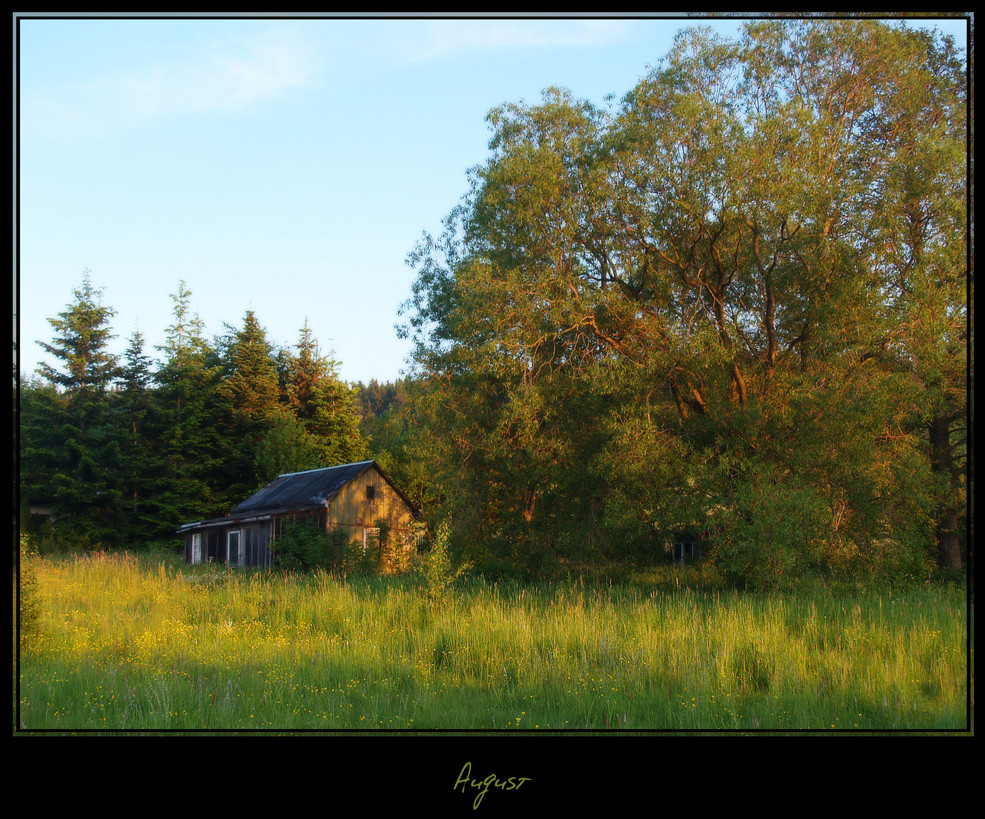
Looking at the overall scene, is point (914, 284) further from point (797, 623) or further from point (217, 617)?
point (217, 617)

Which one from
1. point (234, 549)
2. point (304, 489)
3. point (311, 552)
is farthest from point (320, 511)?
point (234, 549)

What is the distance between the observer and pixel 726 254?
16844 mm

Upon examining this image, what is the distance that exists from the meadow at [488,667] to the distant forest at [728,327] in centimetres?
329

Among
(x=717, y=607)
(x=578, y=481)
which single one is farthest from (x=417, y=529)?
(x=717, y=607)

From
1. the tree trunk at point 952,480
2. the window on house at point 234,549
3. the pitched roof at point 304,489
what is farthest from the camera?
the window on house at point 234,549

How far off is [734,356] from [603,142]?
557 centimetres

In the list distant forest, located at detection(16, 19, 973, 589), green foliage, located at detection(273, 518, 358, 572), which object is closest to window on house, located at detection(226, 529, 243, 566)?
green foliage, located at detection(273, 518, 358, 572)

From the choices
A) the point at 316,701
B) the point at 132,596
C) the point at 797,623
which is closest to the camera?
the point at 316,701

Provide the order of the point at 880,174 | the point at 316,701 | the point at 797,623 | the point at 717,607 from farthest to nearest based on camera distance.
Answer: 1. the point at 880,174
2. the point at 717,607
3. the point at 797,623
4. the point at 316,701

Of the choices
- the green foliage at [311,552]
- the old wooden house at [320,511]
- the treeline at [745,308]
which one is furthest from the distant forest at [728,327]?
the old wooden house at [320,511]

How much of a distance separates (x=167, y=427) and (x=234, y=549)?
29.3 feet

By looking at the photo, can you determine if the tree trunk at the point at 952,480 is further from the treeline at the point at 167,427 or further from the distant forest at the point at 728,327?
the treeline at the point at 167,427

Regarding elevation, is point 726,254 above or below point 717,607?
above

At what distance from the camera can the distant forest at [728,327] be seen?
14539 mm
